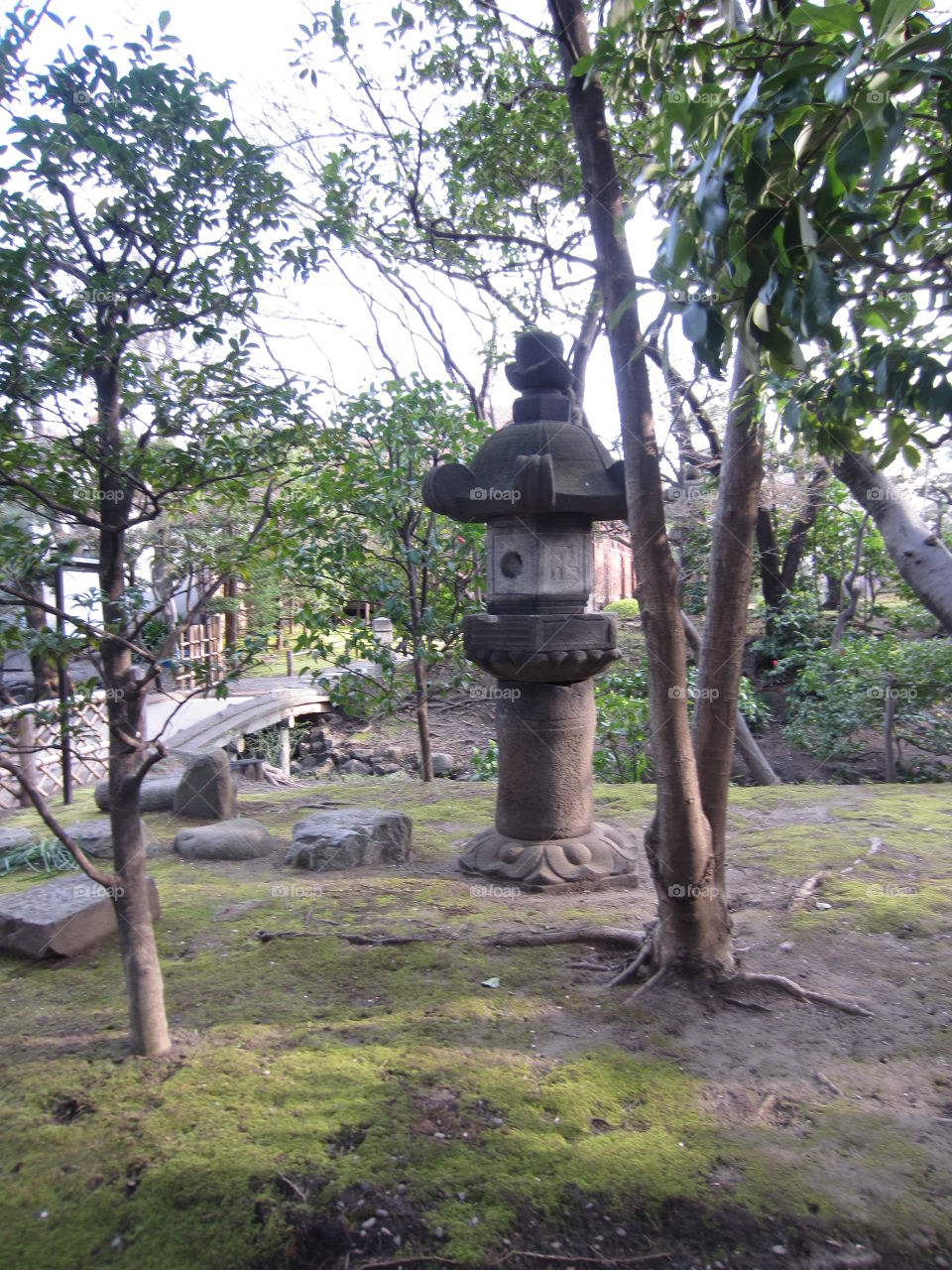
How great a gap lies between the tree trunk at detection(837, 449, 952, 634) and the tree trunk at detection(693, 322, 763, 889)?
433 mm

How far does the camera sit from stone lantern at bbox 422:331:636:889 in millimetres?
4215

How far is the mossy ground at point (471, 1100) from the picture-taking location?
1958 millimetres

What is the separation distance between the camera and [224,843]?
16.1 ft

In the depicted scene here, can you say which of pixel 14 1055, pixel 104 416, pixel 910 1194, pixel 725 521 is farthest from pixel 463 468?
pixel 910 1194

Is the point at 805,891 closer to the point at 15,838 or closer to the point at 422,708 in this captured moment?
the point at 422,708

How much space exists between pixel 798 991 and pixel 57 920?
2998 millimetres

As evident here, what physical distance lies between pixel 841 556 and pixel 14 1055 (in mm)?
12547

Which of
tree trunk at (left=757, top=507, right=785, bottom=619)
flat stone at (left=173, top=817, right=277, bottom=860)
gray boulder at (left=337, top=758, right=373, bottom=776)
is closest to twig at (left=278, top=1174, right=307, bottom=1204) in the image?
flat stone at (left=173, top=817, right=277, bottom=860)

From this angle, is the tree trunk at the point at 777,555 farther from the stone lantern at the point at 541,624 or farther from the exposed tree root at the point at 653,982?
the exposed tree root at the point at 653,982

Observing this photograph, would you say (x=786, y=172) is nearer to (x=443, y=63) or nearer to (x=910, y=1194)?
(x=910, y=1194)

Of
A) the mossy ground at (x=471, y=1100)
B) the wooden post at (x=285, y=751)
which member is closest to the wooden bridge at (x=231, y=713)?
the wooden post at (x=285, y=751)

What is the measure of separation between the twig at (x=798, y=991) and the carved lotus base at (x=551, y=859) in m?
1.28

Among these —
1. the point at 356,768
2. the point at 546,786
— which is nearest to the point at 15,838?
the point at 546,786

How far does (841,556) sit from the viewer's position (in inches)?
499
